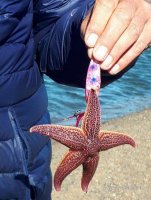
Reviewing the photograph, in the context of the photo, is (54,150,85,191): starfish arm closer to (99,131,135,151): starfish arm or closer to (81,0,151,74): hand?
(99,131,135,151): starfish arm

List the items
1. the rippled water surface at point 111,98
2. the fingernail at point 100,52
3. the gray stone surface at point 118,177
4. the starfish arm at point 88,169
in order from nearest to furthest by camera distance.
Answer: the fingernail at point 100,52
the starfish arm at point 88,169
the gray stone surface at point 118,177
the rippled water surface at point 111,98

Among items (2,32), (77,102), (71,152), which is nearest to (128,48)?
(71,152)

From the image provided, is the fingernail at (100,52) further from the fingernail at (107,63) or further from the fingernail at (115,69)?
the fingernail at (115,69)

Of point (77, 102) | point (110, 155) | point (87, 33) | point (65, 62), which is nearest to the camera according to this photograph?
point (87, 33)

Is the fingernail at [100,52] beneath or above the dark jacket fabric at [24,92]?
above

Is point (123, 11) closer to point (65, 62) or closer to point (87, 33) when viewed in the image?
point (87, 33)

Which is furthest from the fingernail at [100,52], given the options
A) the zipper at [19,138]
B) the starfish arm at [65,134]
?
the zipper at [19,138]

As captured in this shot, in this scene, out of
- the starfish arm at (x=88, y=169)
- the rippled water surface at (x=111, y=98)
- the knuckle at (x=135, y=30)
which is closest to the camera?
the knuckle at (x=135, y=30)

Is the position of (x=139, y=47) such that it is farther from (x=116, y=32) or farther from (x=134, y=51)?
(x=116, y=32)
